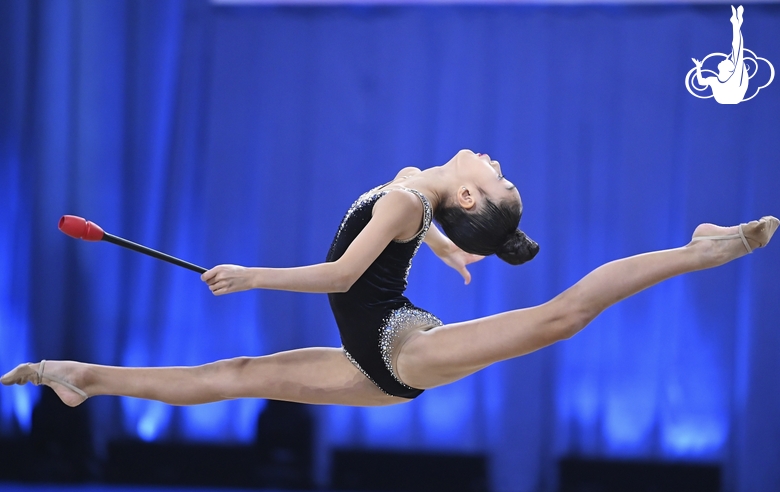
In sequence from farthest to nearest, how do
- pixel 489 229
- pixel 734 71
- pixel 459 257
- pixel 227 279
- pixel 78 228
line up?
pixel 734 71
pixel 459 257
pixel 489 229
pixel 78 228
pixel 227 279

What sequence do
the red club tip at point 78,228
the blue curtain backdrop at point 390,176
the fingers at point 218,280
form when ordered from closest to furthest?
Answer: 1. the fingers at point 218,280
2. the red club tip at point 78,228
3. the blue curtain backdrop at point 390,176

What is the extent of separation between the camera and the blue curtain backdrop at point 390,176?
3822 millimetres

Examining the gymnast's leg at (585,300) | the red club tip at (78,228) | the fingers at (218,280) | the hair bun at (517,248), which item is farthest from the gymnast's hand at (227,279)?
the hair bun at (517,248)

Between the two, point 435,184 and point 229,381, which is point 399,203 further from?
point 229,381

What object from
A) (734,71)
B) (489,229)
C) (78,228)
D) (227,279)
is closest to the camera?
(227,279)

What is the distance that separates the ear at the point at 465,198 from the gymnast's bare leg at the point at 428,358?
367mm

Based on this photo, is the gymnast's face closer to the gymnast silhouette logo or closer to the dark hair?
the dark hair

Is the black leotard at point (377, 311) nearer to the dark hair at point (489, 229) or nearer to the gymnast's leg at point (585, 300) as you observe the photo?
the dark hair at point (489, 229)

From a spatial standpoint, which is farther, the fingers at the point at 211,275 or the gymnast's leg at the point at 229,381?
the gymnast's leg at the point at 229,381

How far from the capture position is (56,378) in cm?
226

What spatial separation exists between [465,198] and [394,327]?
0.43 meters

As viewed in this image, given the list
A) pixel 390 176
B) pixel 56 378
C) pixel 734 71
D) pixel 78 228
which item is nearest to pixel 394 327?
pixel 78 228

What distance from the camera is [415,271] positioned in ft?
12.9

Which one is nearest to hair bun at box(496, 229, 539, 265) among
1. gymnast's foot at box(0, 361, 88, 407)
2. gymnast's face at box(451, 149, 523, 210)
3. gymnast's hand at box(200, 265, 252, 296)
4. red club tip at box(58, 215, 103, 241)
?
gymnast's face at box(451, 149, 523, 210)
